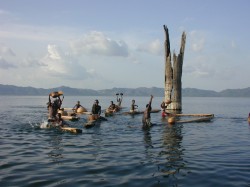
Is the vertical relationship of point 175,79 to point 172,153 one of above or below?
above

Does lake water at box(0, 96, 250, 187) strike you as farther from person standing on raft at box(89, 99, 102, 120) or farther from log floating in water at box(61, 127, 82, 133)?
person standing on raft at box(89, 99, 102, 120)

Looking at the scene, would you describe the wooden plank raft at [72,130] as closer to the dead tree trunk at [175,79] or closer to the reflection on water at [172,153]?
the reflection on water at [172,153]

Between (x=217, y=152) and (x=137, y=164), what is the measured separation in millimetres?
4861

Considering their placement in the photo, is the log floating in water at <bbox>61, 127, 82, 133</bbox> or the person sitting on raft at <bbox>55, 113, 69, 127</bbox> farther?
the person sitting on raft at <bbox>55, 113, 69, 127</bbox>

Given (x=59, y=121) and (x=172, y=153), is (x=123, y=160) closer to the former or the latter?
(x=172, y=153)

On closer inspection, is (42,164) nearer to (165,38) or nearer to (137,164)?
(137,164)

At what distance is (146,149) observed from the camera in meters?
16.6

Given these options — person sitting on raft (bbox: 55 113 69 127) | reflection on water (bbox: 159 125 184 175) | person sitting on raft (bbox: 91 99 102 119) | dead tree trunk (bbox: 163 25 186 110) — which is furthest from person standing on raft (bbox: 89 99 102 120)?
dead tree trunk (bbox: 163 25 186 110)

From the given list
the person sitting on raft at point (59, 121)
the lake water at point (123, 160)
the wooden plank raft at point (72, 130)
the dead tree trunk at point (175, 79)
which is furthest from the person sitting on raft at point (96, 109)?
the dead tree trunk at point (175, 79)

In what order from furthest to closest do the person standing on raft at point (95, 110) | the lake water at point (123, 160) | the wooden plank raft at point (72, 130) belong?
the person standing on raft at point (95, 110) < the wooden plank raft at point (72, 130) < the lake water at point (123, 160)

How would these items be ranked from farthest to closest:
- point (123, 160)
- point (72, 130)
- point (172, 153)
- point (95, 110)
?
point (95, 110), point (72, 130), point (172, 153), point (123, 160)

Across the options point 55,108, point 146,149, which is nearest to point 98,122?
point 55,108

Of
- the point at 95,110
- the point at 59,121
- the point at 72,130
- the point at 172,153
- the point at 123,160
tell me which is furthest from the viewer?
the point at 95,110

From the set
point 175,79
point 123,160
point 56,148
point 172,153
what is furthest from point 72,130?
point 175,79
